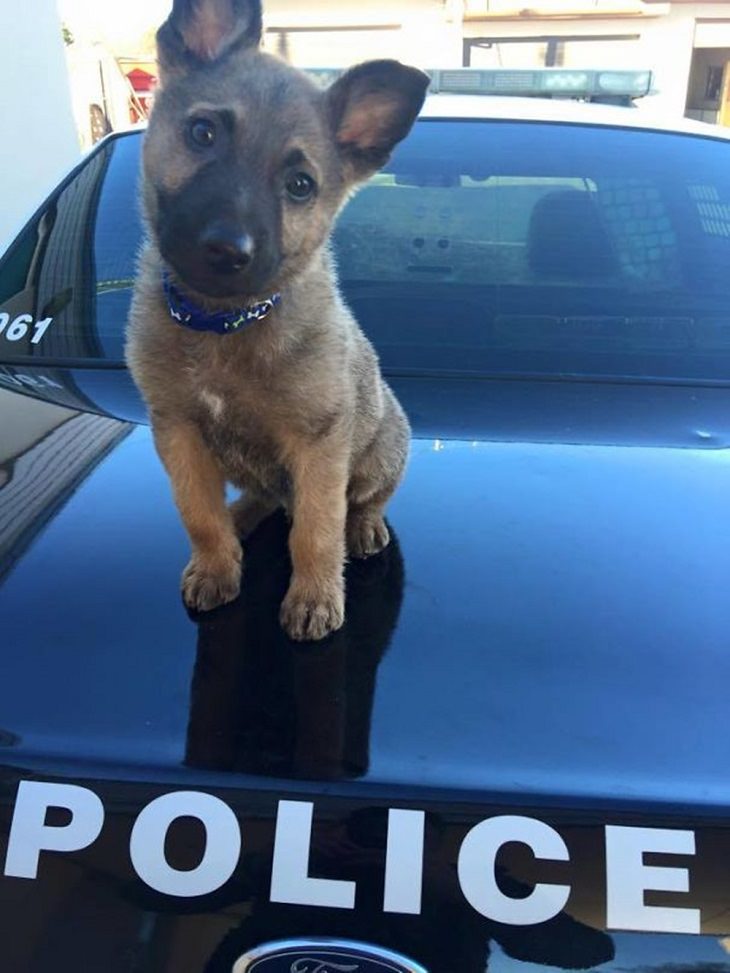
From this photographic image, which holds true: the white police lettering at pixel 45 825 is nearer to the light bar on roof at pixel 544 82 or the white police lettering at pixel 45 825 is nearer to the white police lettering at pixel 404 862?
the white police lettering at pixel 404 862

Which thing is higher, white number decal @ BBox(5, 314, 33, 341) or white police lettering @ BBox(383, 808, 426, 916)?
white number decal @ BBox(5, 314, 33, 341)

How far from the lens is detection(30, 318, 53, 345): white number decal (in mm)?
2355

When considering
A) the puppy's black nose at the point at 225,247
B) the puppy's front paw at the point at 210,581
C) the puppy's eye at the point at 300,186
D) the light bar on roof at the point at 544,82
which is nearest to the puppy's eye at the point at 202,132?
the puppy's eye at the point at 300,186

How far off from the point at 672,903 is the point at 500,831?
208 millimetres

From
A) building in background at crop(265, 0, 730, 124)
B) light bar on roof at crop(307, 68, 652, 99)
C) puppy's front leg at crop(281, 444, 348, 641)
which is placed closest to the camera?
puppy's front leg at crop(281, 444, 348, 641)

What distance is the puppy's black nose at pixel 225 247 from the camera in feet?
4.66

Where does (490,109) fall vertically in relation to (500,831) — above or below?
above

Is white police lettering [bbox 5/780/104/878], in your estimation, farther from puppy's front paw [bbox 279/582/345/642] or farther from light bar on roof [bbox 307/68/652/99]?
light bar on roof [bbox 307/68/652/99]

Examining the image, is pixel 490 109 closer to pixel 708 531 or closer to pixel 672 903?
pixel 708 531

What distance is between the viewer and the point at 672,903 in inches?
41.9

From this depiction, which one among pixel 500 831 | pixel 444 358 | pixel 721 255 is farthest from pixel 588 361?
pixel 500 831

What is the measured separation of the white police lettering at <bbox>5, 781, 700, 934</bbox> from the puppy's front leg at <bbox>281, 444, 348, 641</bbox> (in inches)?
18.5

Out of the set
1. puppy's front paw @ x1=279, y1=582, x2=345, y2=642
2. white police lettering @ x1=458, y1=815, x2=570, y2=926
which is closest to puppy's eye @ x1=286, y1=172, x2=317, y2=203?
puppy's front paw @ x1=279, y1=582, x2=345, y2=642

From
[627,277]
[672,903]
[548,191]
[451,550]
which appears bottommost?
[672,903]
